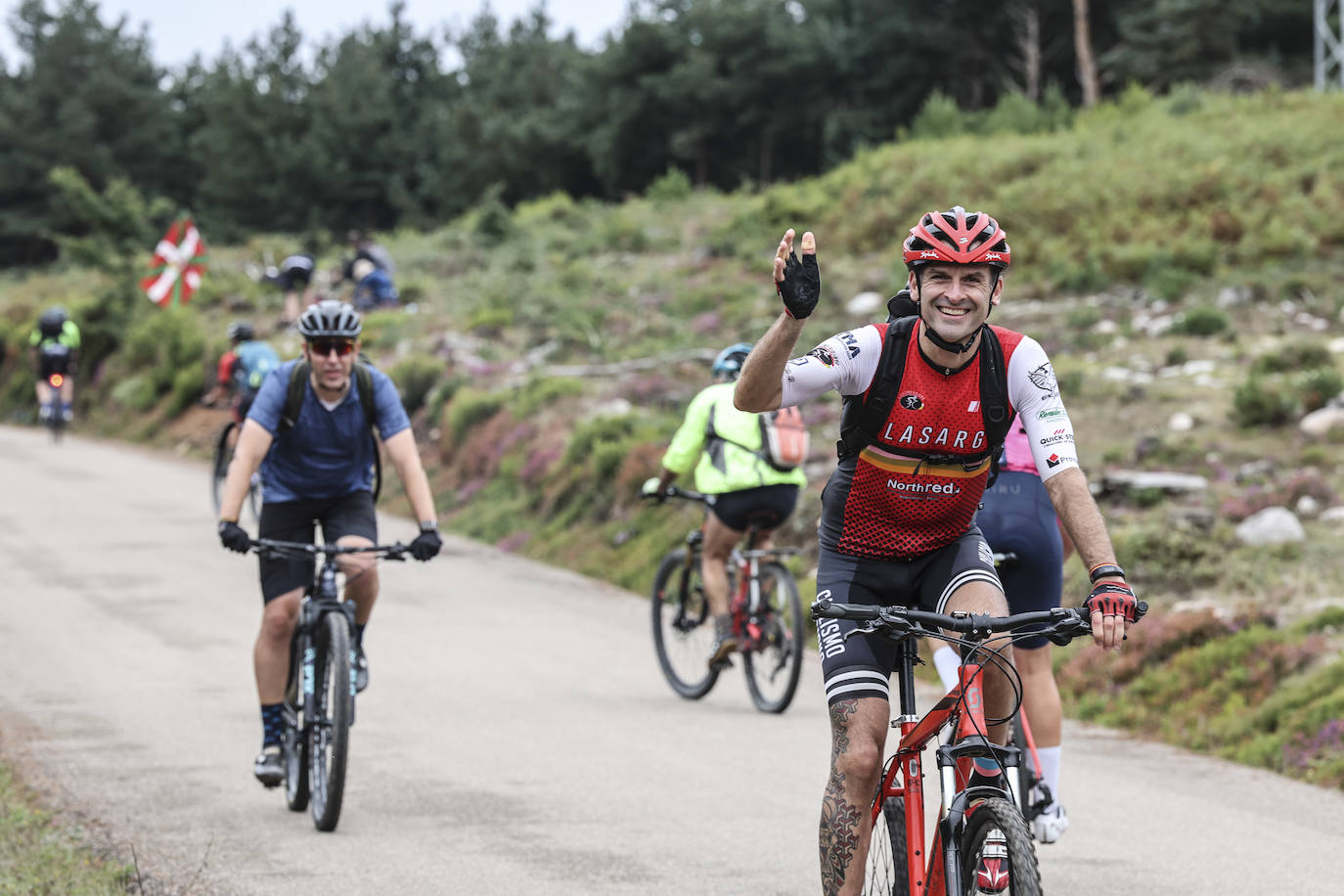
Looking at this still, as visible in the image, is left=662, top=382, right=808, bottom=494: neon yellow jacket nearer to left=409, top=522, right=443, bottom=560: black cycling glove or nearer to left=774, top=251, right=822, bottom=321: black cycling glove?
left=409, top=522, right=443, bottom=560: black cycling glove

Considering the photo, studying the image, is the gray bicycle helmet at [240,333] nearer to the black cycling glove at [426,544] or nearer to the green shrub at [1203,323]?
the black cycling glove at [426,544]

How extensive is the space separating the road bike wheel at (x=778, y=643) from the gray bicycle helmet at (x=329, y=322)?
3.50 metres

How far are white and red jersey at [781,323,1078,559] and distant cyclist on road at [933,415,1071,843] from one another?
1.40 metres

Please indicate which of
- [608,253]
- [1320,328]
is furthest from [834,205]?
[1320,328]

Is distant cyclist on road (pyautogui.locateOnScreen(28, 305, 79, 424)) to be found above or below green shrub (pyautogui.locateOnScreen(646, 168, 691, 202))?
below

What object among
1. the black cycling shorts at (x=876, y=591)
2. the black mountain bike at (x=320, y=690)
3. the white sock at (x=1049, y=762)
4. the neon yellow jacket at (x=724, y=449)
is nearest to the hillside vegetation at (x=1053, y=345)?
the neon yellow jacket at (x=724, y=449)

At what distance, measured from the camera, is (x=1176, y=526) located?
483 inches

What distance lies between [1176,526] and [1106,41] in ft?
131

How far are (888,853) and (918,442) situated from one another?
120 cm

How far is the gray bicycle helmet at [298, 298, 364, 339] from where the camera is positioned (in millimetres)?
7211

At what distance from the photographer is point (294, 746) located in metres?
7.27

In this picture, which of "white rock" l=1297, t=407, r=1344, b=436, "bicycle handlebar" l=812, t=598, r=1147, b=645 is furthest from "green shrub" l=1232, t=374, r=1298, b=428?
"bicycle handlebar" l=812, t=598, r=1147, b=645

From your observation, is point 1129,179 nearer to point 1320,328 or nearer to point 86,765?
point 1320,328

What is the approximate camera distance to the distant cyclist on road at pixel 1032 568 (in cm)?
623
